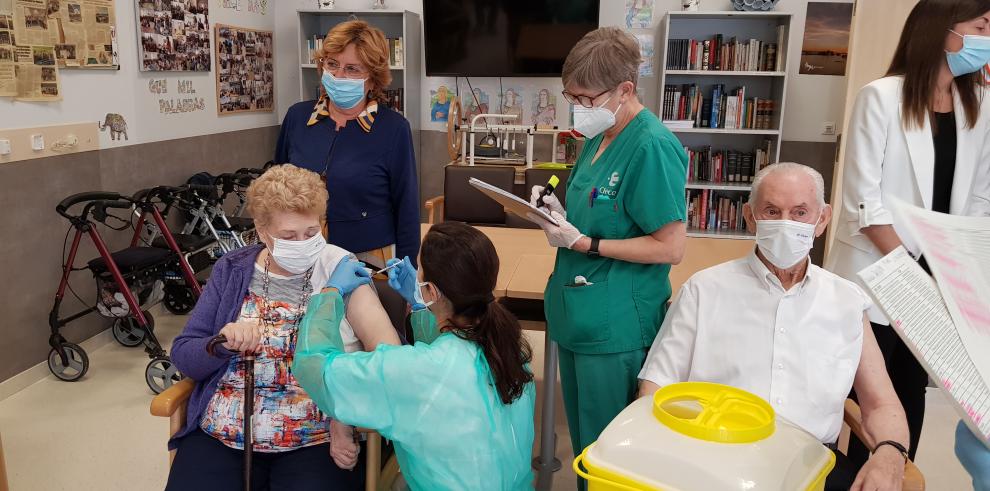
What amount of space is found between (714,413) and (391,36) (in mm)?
4915

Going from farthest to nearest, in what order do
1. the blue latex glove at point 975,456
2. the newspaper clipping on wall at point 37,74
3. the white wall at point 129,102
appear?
1. the white wall at point 129,102
2. the newspaper clipping on wall at point 37,74
3. the blue latex glove at point 975,456

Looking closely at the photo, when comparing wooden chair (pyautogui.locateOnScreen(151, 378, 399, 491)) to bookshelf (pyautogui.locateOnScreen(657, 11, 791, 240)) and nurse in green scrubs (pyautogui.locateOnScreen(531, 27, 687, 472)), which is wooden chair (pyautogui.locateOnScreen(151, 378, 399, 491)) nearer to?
nurse in green scrubs (pyautogui.locateOnScreen(531, 27, 687, 472))

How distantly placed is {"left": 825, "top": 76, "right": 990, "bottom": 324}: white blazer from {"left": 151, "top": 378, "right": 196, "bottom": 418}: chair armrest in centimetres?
176

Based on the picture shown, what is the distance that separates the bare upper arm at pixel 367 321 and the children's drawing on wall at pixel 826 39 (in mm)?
4669

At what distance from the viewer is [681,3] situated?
5.31 meters

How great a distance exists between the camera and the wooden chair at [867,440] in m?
1.40

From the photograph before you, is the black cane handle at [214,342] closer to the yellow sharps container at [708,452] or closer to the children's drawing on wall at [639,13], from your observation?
the yellow sharps container at [708,452]

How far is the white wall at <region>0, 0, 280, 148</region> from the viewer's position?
11.1 ft

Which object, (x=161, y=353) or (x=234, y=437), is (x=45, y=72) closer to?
(x=161, y=353)

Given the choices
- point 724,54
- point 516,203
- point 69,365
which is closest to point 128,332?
point 69,365

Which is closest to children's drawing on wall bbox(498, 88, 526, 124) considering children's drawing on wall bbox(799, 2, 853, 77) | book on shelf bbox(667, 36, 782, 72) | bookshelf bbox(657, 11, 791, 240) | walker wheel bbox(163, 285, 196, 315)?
bookshelf bbox(657, 11, 791, 240)

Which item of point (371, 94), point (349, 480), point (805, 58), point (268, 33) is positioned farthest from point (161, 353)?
point (805, 58)

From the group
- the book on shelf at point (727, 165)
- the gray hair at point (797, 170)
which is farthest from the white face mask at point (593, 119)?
the book on shelf at point (727, 165)

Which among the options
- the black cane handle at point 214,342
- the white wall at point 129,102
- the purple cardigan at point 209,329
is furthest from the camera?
the white wall at point 129,102
